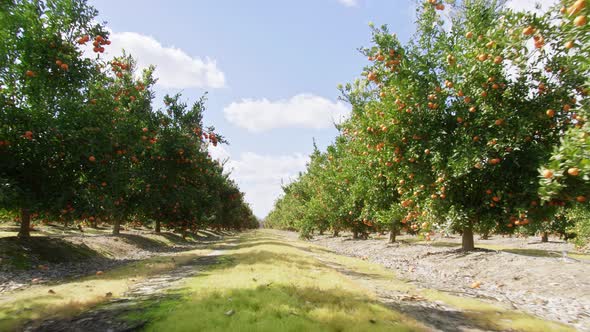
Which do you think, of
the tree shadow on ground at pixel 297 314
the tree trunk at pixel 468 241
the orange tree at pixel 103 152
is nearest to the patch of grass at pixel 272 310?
the tree shadow on ground at pixel 297 314

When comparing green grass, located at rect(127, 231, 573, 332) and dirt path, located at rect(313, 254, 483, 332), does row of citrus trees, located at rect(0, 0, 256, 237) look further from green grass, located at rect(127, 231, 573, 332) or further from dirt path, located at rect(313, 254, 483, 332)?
dirt path, located at rect(313, 254, 483, 332)

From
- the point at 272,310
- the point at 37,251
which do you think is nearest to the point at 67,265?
the point at 37,251

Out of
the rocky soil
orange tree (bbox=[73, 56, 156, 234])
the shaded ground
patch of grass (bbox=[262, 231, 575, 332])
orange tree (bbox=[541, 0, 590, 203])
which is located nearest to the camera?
orange tree (bbox=[541, 0, 590, 203])

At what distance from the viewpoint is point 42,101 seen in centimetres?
1210

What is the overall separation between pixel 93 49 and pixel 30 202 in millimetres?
5909

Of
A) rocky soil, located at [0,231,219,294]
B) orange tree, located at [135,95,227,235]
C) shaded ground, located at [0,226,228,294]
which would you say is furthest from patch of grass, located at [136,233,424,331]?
orange tree, located at [135,95,227,235]

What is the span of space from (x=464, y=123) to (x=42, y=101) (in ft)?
51.9

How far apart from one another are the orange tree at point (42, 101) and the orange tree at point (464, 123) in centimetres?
1146

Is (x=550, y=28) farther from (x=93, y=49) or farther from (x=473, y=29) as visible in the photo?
(x=93, y=49)

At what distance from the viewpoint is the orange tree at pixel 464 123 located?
11922 millimetres

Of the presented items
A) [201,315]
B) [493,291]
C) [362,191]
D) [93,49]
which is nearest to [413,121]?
[493,291]

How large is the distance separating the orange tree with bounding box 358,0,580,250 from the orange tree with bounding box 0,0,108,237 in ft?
37.6

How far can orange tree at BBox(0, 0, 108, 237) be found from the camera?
11562 mm

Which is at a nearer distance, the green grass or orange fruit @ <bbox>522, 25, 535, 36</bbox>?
the green grass
